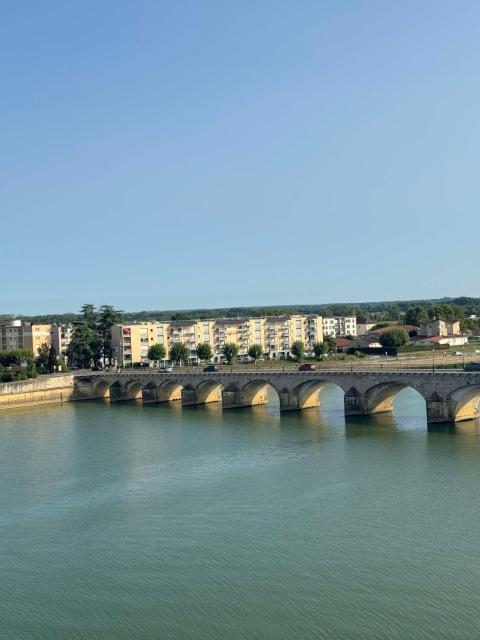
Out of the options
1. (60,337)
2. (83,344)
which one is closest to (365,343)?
(60,337)

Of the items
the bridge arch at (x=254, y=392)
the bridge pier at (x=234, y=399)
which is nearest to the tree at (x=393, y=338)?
the bridge arch at (x=254, y=392)

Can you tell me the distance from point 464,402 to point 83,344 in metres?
48.4

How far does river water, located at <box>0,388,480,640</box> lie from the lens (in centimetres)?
2205

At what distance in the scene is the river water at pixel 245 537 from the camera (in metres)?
22.0

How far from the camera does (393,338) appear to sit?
106m

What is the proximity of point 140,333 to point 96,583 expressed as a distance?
71343 mm

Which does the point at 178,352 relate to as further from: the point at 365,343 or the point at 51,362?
the point at 365,343

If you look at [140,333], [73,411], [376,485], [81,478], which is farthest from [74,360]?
[376,485]

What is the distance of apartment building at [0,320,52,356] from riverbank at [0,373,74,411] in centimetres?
2764

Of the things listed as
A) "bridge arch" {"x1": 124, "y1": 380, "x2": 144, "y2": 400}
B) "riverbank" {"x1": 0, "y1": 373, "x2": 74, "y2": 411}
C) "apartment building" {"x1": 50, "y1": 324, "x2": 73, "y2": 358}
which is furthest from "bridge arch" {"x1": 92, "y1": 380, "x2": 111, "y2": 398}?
"apartment building" {"x1": 50, "y1": 324, "x2": 73, "y2": 358}

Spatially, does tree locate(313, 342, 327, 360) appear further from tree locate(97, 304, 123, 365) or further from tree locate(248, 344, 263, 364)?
tree locate(97, 304, 123, 365)

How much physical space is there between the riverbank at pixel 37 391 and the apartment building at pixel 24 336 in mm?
27641

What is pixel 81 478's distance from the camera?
125 ft

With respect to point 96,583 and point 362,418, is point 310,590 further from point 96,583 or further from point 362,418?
point 362,418
